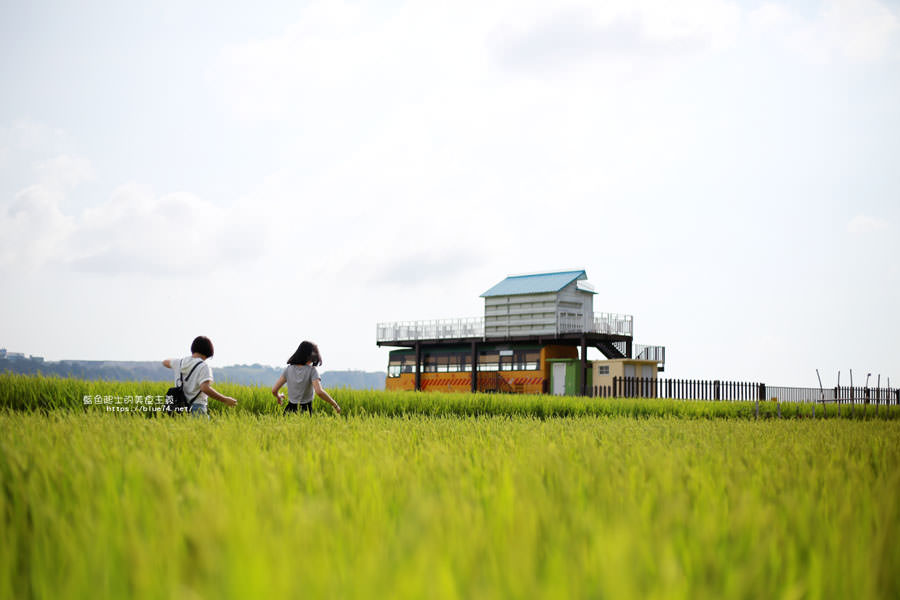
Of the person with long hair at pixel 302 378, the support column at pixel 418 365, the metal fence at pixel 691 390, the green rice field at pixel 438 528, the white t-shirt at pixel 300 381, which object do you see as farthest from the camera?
the support column at pixel 418 365

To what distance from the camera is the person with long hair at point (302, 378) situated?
28.2 feet

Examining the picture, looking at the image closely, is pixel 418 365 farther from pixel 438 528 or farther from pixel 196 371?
pixel 438 528

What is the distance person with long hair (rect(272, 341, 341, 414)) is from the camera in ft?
28.2

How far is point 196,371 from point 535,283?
Result: 99.3 ft

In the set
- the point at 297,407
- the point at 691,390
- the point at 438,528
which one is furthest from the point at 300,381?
the point at 691,390

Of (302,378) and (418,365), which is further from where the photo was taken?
(418,365)

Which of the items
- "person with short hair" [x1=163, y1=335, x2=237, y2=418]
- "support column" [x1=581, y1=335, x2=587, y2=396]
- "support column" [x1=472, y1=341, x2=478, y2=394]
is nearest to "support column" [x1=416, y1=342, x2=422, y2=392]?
"support column" [x1=472, y1=341, x2=478, y2=394]

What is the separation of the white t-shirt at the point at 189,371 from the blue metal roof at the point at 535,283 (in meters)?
28.7

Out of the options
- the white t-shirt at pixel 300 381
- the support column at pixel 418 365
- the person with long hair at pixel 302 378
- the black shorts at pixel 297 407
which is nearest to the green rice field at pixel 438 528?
the person with long hair at pixel 302 378

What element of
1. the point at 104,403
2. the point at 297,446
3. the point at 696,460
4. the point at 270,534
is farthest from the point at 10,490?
the point at 104,403

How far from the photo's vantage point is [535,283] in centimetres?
3641

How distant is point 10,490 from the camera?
271 centimetres

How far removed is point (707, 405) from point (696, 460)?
15589 mm

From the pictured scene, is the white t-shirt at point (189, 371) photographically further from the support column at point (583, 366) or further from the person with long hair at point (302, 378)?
the support column at point (583, 366)
